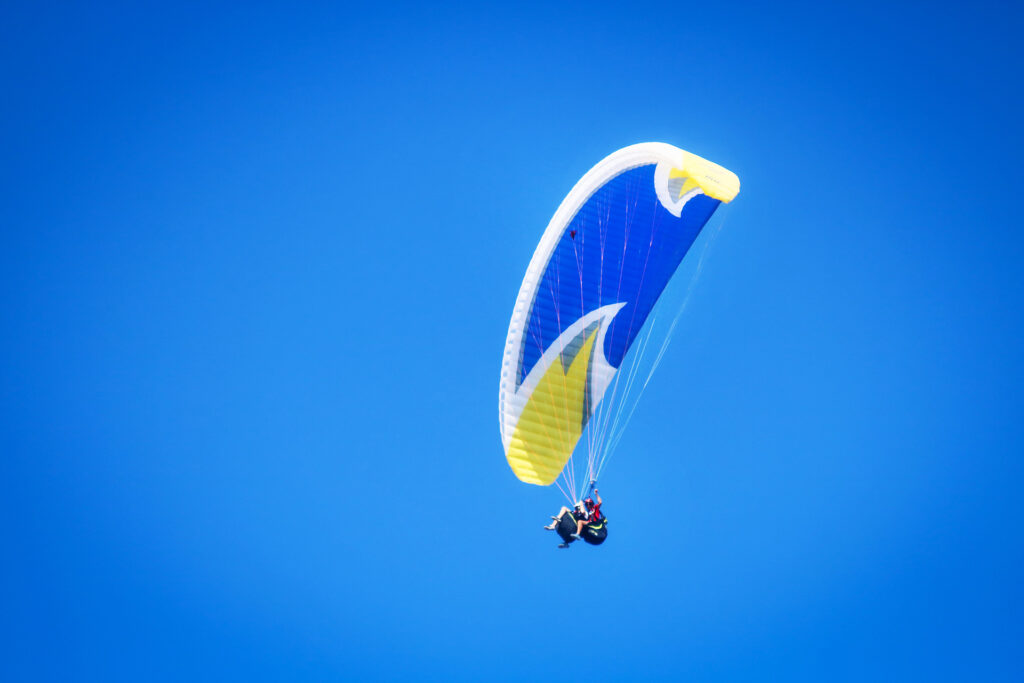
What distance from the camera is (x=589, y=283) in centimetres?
1348

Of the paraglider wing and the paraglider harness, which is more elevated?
the paraglider wing

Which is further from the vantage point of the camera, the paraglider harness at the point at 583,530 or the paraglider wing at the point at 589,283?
the paraglider wing at the point at 589,283

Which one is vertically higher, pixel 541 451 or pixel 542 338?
pixel 542 338

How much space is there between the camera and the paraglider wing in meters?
12.8

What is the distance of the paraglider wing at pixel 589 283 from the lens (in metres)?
12.8

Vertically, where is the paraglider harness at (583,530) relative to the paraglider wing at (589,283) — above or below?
below

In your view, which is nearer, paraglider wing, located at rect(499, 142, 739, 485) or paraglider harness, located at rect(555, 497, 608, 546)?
paraglider harness, located at rect(555, 497, 608, 546)

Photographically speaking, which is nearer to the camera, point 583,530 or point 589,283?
point 583,530

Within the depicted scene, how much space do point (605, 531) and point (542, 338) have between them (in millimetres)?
3220

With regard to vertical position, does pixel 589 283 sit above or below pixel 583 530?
above

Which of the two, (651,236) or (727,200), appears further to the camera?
(651,236)

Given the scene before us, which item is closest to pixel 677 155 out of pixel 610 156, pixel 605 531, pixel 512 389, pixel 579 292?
pixel 610 156

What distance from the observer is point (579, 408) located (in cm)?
1401

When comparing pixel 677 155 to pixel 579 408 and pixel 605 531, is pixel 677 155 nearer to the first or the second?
pixel 579 408
